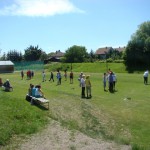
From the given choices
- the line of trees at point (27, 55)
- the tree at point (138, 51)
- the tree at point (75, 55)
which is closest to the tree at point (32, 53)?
the line of trees at point (27, 55)

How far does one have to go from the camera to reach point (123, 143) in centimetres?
1677

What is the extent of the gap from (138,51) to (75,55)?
4259 cm

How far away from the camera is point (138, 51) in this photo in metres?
77.0

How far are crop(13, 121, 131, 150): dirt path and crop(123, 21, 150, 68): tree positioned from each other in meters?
60.4

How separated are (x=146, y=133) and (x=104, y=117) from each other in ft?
11.1

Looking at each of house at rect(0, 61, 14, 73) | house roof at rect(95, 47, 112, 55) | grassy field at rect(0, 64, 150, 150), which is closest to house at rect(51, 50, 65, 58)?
house roof at rect(95, 47, 112, 55)

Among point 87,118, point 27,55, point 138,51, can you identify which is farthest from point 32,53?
point 87,118

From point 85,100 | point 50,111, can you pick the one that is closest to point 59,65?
point 85,100

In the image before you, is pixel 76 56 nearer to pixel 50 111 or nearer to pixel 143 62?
pixel 143 62

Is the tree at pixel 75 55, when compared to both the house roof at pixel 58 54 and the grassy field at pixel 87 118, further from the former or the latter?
the grassy field at pixel 87 118

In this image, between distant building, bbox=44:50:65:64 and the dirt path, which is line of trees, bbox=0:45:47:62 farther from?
the dirt path

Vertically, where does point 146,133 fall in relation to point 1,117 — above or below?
below

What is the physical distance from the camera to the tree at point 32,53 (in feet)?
444

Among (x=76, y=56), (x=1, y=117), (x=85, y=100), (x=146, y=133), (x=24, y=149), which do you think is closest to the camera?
(x=24, y=149)
